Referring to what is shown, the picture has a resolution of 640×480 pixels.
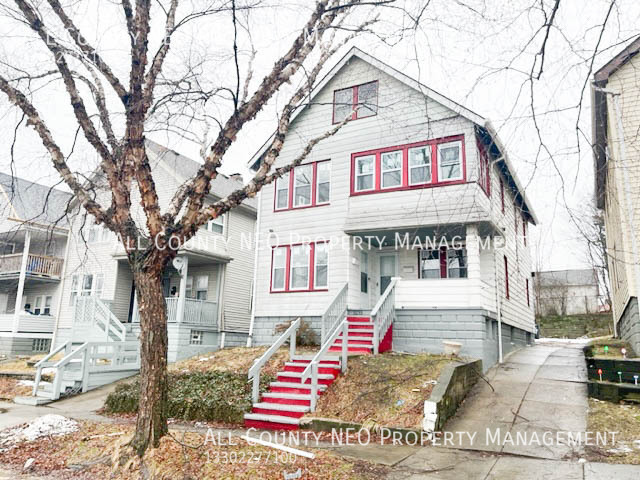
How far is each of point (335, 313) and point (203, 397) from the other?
184 inches

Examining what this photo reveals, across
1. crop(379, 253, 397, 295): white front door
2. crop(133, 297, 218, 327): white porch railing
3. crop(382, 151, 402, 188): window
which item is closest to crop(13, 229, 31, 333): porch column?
crop(133, 297, 218, 327): white porch railing

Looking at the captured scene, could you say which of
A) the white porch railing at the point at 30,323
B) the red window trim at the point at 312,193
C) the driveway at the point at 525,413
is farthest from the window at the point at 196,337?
the driveway at the point at 525,413

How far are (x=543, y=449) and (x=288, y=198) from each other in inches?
447

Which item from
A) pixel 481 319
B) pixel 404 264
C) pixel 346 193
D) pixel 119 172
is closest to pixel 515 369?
pixel 481 319

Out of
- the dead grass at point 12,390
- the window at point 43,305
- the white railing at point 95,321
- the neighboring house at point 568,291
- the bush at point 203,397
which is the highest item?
the neighboring house at point 568,291

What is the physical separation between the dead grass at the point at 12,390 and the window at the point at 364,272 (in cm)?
1057

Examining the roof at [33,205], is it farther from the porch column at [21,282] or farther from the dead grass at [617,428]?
the dead grass at [617,428]

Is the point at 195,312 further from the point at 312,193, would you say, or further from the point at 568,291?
the point at 568,291

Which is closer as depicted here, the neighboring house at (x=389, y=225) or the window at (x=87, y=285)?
the neighboring house at (x=389, y=225)

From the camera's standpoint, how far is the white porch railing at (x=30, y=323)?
72.7 feet

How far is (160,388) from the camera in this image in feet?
19.0

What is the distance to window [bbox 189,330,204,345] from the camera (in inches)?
745

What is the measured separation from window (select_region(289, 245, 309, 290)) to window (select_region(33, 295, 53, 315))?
15844mm

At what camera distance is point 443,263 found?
14.5m
